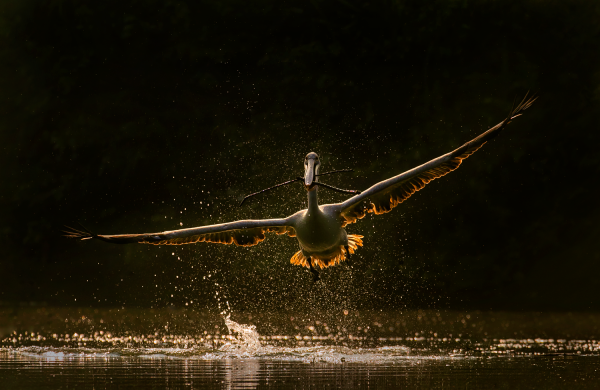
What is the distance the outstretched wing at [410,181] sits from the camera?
9.89 meters

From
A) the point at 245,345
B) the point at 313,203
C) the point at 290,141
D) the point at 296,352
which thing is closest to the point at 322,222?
the point at 313,203

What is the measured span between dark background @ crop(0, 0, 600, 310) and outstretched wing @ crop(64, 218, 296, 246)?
892 centimetres

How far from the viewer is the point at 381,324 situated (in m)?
16.3

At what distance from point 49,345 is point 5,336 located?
1.68m

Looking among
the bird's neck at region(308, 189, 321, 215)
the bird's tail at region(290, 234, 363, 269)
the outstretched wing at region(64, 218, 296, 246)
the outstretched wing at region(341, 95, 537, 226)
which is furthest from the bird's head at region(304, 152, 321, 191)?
the bird's tail at region(290, 234, 363, 269)

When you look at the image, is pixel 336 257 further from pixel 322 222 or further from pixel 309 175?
pixel 309 175

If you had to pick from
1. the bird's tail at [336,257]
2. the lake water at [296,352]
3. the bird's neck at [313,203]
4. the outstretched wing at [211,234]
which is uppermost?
the bird's neck at [313,203]

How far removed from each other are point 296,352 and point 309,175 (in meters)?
2.78

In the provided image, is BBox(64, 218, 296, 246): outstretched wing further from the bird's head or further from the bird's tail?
the bird's head

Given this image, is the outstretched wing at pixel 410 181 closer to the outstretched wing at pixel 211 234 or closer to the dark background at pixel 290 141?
the outstretched wing at pixel 211 234

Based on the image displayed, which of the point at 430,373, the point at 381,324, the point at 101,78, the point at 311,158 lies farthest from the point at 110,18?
the point at 430,373

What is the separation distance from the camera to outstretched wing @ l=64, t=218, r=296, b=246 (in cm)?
1030

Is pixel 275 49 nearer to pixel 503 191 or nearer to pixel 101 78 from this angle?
pixel 101 78

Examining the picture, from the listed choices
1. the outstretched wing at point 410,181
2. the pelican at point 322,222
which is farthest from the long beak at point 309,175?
the outstretched wing at point 410,181
